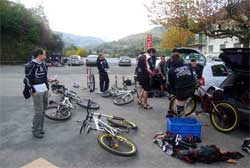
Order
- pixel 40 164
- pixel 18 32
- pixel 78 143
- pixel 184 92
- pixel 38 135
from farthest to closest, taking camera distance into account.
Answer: pixel 18 32
pixel 184 92
pixel 38 135
pixel 78 143
pixel 40 164

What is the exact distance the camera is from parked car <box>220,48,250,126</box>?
5.14 meters

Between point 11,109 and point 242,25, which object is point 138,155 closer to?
point 11,109

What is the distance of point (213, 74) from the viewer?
7.86m

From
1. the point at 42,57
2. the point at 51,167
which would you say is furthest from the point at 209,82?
the point at 51,167

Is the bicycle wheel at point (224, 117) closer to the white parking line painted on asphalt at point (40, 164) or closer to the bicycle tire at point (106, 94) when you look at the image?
the white parking line painted on asphalt at point (40, 164)

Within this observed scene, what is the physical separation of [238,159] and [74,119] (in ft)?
12.8

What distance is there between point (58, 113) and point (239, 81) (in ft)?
14.9

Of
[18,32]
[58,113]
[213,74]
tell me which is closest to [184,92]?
[213,74]

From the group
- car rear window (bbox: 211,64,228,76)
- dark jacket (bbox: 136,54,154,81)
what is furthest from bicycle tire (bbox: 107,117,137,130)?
car rear window (bbox: 211,64,228,76)

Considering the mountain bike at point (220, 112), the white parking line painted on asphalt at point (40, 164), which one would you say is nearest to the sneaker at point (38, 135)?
the white parking line painted on asphalt at point (40, 164)

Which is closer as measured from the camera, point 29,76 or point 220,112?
point 29,76

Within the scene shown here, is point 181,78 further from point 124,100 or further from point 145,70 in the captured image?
point 124,100

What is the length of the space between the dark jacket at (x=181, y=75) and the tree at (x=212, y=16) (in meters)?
6.99

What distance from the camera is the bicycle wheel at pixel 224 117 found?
5.21m
